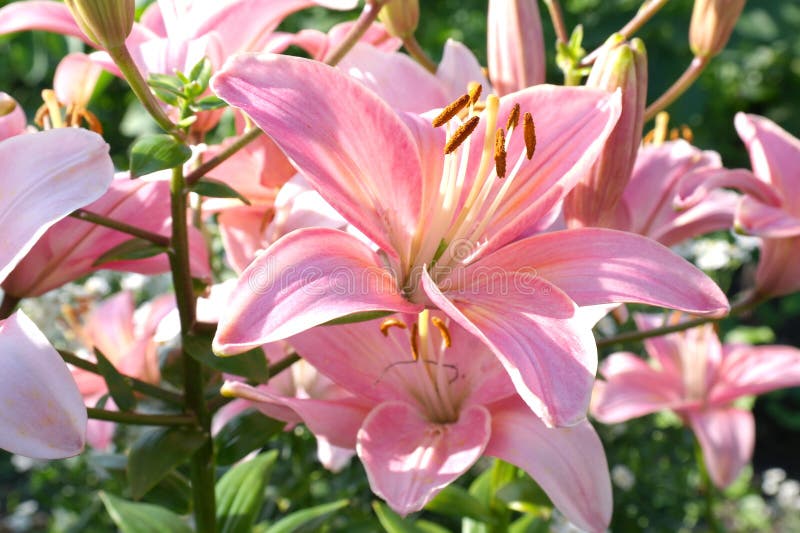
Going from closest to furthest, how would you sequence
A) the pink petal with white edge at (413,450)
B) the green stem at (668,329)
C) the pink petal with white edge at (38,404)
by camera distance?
1. the pink petal with white edge at (38,404)
2. the pink petal with white edge at (413,450)
3. the green stem at (668,329)

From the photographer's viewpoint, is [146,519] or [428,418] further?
[146,519]

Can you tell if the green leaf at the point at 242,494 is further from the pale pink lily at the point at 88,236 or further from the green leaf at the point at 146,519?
the pale pink lily at the point at 88,236

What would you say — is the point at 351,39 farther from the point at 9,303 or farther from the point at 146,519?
the point at 146,519

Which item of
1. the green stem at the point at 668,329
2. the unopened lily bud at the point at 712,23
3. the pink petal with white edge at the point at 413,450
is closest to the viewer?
the pink petal with white edge at the point at 413,450

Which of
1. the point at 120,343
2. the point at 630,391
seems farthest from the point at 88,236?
the point at 630,391

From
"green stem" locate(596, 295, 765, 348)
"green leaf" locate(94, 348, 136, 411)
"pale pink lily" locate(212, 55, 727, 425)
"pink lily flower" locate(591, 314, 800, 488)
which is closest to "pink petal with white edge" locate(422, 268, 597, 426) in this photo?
"pale pink lily" locate(212, 55, 727, 425)

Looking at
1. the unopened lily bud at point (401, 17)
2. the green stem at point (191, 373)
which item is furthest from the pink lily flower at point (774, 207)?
the green stem at point (191, 373)

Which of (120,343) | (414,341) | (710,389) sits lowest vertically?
(710,389)
